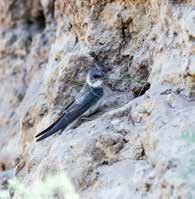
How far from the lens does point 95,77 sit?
3236 mm

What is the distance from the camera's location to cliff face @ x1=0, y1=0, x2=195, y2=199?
240 cm

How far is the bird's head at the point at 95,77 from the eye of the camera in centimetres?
323

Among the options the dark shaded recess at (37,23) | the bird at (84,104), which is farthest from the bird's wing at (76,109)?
the dark shaded recess at (37,23)

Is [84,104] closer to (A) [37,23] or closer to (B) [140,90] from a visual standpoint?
(B) [140,90]

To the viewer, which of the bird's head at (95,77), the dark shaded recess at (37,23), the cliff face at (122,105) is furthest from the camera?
the dark shaded recess at (37,23)

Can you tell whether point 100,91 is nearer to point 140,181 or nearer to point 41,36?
point 140,181

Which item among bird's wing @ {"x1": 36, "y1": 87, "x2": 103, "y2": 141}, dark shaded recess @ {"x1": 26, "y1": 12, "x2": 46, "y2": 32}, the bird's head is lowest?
dark shaded recess @ {"x1": 26, "y1": 12, "x2": 46, "y2": 32}

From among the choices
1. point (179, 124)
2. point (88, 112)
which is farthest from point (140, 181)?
point (88, 112)

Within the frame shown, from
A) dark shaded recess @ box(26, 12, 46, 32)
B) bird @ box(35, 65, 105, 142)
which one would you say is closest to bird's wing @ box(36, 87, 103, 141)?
bird @ box(35, 65, 105, 142)

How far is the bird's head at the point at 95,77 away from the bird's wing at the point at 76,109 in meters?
0.04

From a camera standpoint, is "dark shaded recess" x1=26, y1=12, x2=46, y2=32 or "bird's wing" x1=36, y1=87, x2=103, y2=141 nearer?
"bird's wing" x1=36, y1=87, x2=103, y2=141

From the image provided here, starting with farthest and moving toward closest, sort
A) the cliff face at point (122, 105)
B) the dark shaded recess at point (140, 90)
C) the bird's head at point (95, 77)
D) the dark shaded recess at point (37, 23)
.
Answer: the dark shaded recess at point (37, 23) < the bird's head at point (95, 77) < the dark shaded recess at point (140, 90) < the cliff face at point (122, 105)

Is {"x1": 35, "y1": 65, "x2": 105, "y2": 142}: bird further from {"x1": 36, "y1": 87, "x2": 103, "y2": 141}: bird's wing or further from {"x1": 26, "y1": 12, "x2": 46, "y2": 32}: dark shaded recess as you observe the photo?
{"x1": 26, "y1": 12, "x2": 46, "y2": 32}: dark shaded recess

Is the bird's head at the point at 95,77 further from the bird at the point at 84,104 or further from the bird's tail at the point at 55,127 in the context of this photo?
the bird's tail at the point at 55,127
